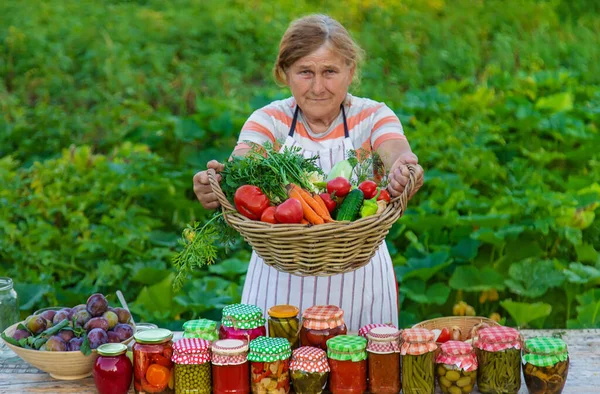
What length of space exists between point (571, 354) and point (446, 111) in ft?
15.8

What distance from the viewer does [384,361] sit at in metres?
2.73

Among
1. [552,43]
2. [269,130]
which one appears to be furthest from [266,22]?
[269,130]

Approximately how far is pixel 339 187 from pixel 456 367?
0.73m

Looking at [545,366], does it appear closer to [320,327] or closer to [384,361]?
[384,361]

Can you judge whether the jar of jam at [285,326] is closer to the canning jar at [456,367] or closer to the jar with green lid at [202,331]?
the jar with green lid at [202,331]

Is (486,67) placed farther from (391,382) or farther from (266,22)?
Result: (391,382)

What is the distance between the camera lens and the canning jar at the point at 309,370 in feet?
8.90

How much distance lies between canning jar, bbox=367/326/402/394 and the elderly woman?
2.29 feet

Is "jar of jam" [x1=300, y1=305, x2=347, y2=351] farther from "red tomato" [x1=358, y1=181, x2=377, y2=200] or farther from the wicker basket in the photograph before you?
"red tomato" [x1=358, y1=181, x2=377, y2=200]

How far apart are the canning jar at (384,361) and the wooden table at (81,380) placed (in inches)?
17.5

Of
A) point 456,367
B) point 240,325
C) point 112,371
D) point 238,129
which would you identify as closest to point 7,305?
point 112,371

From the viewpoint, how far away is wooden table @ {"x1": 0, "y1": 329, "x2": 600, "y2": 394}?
2878mm

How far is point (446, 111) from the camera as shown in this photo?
773 centimetres

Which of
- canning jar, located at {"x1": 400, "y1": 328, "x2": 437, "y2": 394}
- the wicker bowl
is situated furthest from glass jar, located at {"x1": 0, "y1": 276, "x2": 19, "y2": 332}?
canning jar, located at {"x1": 400, "y1": 328, "x2": 437, "y2": 394}
